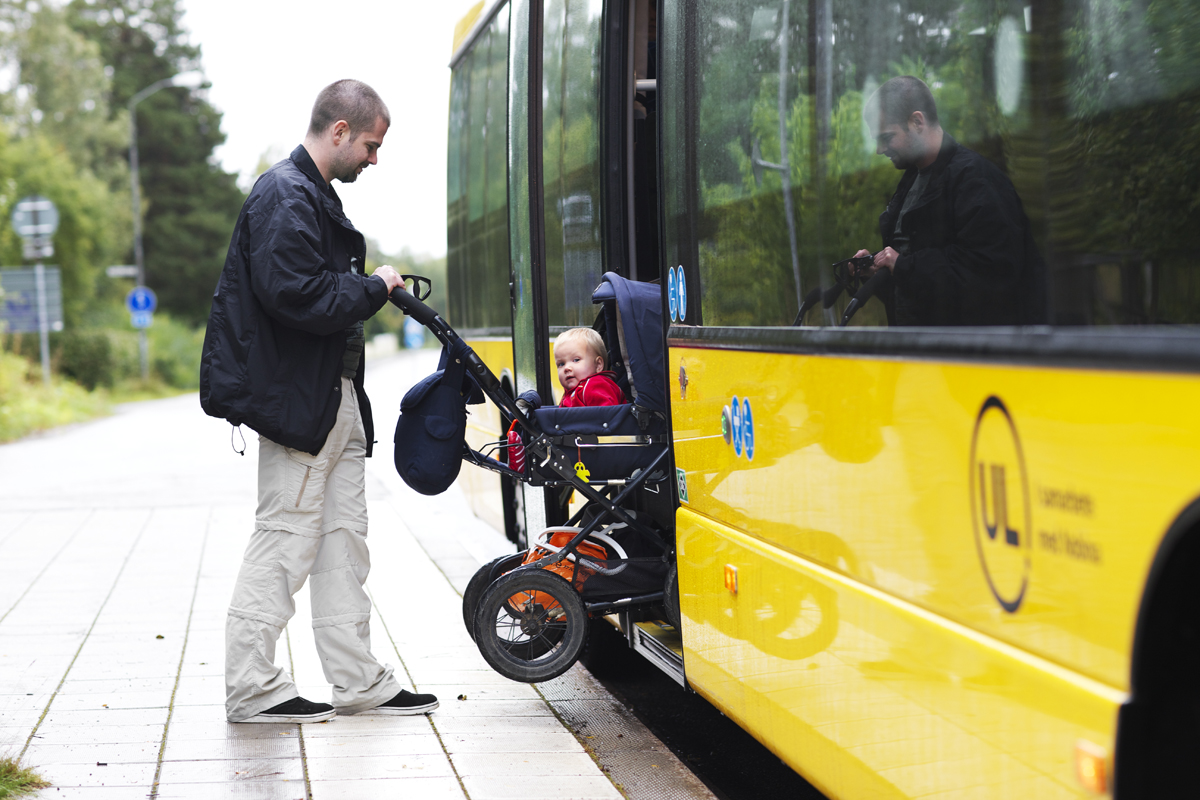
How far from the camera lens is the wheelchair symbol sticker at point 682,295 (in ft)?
14.2

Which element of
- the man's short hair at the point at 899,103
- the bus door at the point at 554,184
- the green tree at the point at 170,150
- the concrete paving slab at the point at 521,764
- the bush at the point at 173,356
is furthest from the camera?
the green tree at the point at 170,150

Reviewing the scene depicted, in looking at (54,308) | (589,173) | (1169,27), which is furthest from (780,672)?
(54,308)

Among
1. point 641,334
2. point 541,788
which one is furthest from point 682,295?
point 541,788

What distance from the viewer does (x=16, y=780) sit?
166 inches

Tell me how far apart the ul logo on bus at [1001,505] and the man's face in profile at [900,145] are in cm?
68

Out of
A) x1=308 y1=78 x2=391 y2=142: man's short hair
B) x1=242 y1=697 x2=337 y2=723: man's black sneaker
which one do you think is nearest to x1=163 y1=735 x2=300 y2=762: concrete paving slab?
x1=242 y1=697 x2=337 y2=723: man's black sneaker

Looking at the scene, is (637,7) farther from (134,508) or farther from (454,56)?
(134,508)

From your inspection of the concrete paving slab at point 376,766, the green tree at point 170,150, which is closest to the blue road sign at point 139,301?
the green tree at point 170,150

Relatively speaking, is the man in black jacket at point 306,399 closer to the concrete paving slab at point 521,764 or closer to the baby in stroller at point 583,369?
the concrete paving slab at point 521,764

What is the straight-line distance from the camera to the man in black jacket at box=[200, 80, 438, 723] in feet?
15.2

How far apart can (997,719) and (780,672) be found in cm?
111

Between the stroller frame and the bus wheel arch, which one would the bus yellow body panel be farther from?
the stroller frame

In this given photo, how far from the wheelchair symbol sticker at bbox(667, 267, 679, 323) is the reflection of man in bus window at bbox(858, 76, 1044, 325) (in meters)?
1.44

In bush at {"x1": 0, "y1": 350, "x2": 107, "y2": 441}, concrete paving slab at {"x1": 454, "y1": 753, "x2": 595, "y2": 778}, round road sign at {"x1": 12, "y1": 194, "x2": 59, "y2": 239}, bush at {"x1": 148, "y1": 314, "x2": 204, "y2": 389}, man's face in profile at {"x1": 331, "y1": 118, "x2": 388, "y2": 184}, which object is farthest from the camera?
bush at {"x1": 148, "y1": 314, "x2": 204, "y2": 389}
